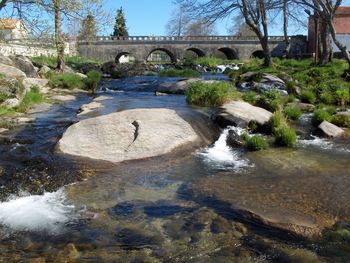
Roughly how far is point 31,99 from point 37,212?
10951 mm

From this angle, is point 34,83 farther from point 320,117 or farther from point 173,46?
point 173,46

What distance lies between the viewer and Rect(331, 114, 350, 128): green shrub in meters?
13.7

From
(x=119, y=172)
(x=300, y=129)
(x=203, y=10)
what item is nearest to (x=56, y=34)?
(x=119, y=172)

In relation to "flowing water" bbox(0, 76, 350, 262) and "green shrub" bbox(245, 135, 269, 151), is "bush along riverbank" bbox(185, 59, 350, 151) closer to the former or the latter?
"green shrub" bbox(245, 135, 269, 151)

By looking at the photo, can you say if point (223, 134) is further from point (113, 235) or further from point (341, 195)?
point (113, 235)

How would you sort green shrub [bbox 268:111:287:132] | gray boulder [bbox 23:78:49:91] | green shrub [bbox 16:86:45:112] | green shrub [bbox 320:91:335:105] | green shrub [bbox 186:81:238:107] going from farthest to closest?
gray boulder [bbox 23:78:49:91] → green shrub [bbox 320:91:335:105] → green shrub [bbox 16:86:45:112] → green shrub [bbox 186:81:238:107] → green shrub [bbox 268:111:287:132]

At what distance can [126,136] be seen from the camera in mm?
10281

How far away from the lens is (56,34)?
14.3 metres

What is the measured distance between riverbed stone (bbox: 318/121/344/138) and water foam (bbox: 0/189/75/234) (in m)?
8.27

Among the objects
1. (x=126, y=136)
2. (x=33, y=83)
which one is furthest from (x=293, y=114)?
(x=33, y=83)

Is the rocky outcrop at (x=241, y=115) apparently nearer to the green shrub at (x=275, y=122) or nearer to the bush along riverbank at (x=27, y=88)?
the green shrub at (x=275, y=122)

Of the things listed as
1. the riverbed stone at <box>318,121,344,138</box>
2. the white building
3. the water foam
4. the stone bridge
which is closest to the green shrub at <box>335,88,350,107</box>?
the riverbed stone at <box>318,121,344,138</box>

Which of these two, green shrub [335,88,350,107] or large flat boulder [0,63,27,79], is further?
large flat boulder [0,63,27,79]

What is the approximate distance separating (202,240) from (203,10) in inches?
1016
